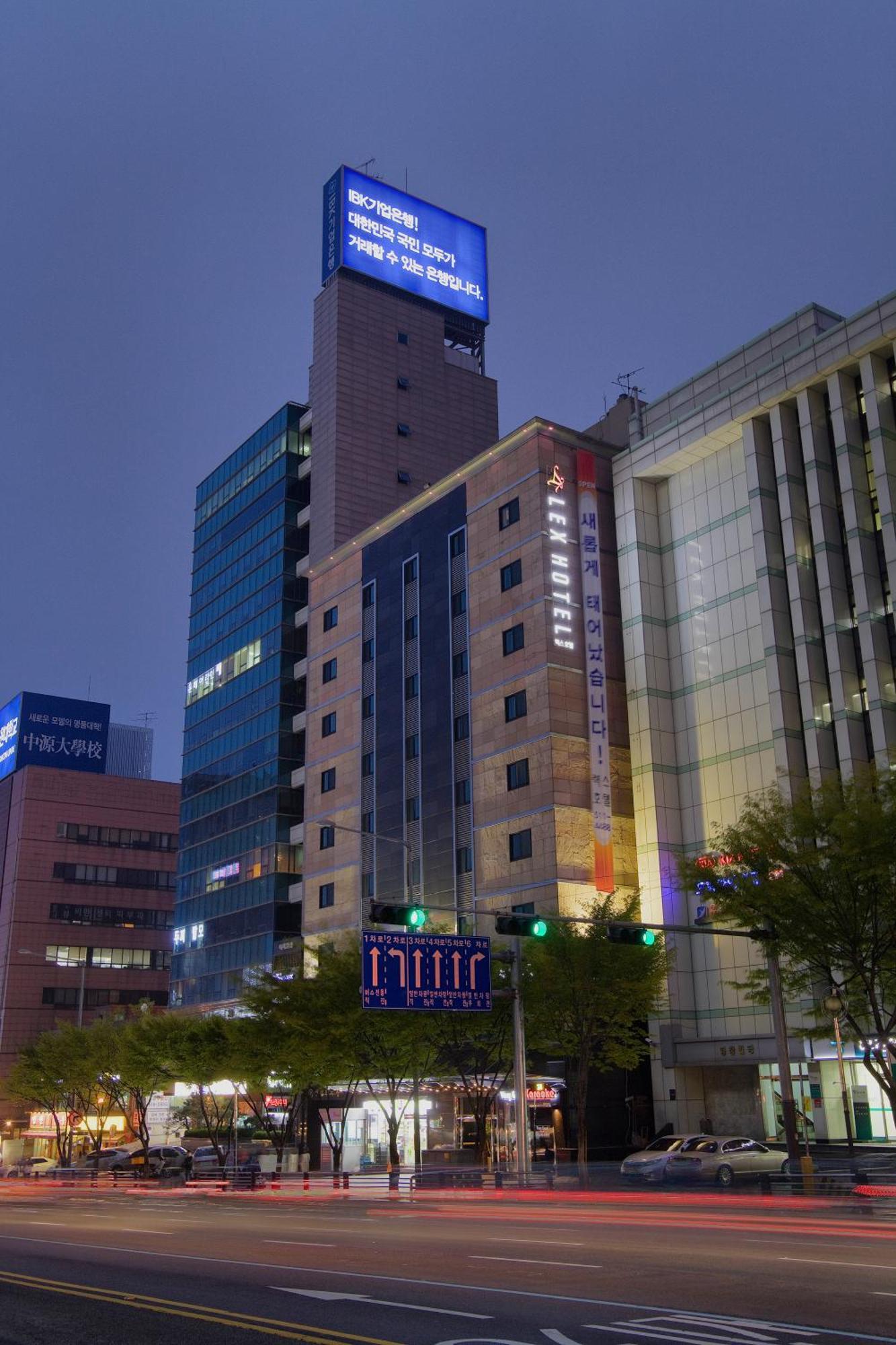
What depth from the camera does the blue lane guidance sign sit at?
4106cm

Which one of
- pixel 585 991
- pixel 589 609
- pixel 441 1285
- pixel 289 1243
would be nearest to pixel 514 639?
pixel 589 609

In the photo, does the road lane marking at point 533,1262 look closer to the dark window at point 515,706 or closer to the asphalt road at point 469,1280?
the asphalt road at point 469,1280

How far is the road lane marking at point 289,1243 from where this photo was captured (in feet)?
77.5

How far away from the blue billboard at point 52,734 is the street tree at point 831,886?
10802 centimetres

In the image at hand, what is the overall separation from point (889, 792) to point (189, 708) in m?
80.1

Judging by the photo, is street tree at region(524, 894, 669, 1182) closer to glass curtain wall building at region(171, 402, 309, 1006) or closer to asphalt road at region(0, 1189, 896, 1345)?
asphalt road at region(0, 1189, 896, 1345)

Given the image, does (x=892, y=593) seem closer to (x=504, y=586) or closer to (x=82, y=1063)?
(x=504, y=586)

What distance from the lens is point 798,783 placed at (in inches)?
2154

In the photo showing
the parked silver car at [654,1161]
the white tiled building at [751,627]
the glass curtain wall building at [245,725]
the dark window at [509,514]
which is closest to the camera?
the parked silver car at [654,1161]

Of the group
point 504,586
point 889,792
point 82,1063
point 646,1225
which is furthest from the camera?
point 82,1063

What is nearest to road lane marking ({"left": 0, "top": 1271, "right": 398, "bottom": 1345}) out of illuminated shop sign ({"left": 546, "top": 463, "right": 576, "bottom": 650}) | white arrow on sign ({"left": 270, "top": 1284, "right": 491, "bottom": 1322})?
white arrow on sign ({"left": 270, "top": 1284, "right": 491, "bottom": 1322})

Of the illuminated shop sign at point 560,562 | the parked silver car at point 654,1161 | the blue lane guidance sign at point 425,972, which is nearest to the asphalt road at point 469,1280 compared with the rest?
the blue lane guidance sign at point 425,972

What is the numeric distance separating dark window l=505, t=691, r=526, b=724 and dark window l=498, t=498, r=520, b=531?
9.68 m

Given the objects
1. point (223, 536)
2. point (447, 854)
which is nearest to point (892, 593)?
point (447, 854)
